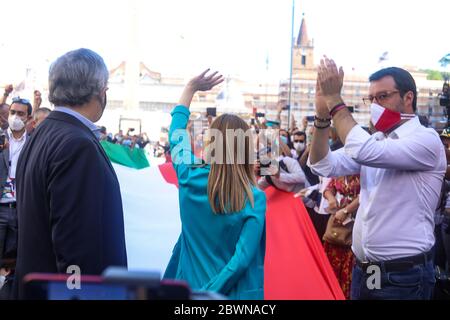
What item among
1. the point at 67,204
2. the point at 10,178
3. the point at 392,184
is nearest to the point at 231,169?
the point at 392,184

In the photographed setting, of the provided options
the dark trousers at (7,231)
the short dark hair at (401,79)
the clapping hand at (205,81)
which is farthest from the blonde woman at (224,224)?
the dark trousers at (7,231)

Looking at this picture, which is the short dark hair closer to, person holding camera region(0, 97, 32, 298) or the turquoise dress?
the turquoise dress

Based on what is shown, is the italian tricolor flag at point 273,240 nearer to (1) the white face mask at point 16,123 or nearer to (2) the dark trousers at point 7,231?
(2) the dark trousers at point 7,231

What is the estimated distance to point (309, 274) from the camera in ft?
17.5

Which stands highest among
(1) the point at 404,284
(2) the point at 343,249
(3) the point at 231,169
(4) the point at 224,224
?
(3) the point at 231,169

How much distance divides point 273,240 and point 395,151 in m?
2.62

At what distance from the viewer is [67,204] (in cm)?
243

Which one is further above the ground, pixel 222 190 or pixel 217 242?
pixel 222 190

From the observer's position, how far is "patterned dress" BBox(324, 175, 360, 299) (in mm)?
6176

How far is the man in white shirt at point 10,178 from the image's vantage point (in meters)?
6.12

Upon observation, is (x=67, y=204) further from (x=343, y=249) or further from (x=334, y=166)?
(x=343, y=249)

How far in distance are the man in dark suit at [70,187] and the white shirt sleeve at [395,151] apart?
3.90ft

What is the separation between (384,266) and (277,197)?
114 inches

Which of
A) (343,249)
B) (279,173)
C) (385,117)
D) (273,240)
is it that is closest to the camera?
(385,117)
